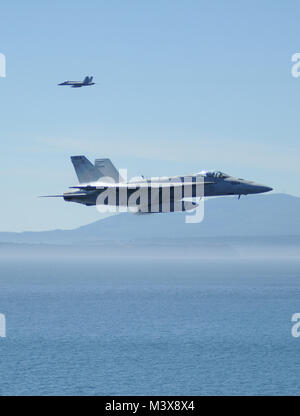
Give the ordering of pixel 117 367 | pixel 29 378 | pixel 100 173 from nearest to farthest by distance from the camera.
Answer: pixel 100 173, pixel 29 378, pixel 117 367

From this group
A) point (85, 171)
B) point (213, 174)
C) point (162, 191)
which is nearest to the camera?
point (162, 191)

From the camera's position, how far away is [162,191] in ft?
270

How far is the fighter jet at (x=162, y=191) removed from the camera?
80750 millimetres

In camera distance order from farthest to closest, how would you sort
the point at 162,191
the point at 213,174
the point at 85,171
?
1. the point at 85,171
2. the point at 213,174
3. the point at 162,191

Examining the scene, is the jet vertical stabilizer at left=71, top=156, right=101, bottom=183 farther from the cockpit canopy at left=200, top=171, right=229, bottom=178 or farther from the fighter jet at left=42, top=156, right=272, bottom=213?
the cockpit canopy at left=200, top=171, right=229, bottom=178

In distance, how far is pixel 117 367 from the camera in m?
188

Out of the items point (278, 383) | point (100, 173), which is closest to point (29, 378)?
point (278, 383)

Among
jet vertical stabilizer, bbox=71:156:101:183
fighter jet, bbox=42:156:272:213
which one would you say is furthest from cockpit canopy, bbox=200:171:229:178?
jet vertical stabilizer, bbox=71:156:101:183

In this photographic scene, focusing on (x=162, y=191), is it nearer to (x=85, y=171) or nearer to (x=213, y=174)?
→ (x=213, y=174)

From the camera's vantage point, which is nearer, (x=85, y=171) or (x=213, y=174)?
(x=213, y=174)

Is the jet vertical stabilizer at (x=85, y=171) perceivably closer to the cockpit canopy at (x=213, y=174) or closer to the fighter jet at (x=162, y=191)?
the fighter jet at (x=162, y=191)

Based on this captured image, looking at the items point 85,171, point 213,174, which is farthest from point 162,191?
point 85,171
